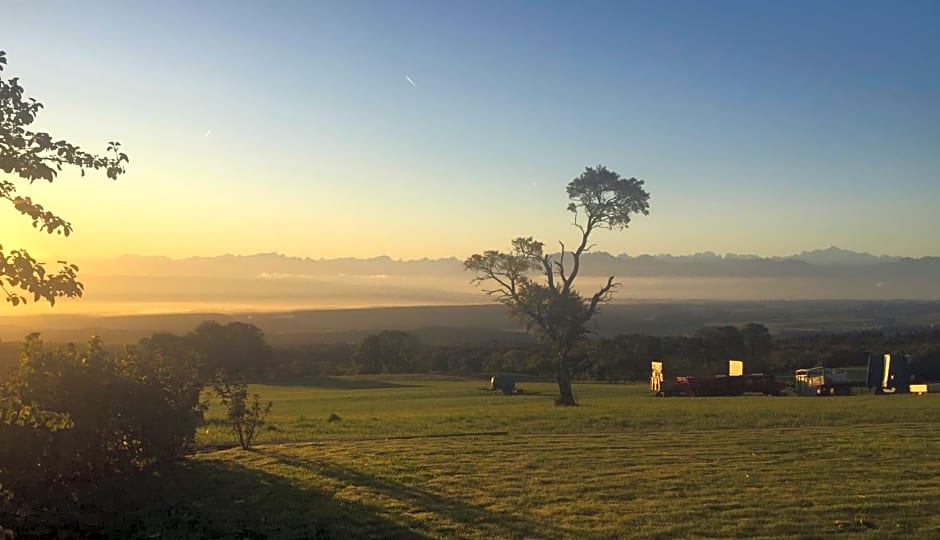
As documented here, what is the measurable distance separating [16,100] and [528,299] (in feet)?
105

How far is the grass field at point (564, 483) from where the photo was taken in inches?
453

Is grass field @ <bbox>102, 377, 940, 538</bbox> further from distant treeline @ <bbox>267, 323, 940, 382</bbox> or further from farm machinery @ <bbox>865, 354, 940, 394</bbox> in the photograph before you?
distant treeline @ <bbox>267, 323, 940, 382</bbox>

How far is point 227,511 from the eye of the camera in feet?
42.9

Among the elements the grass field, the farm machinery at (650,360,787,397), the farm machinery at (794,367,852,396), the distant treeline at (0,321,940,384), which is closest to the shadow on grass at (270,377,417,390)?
the distant treeline at (0,321,940,384)

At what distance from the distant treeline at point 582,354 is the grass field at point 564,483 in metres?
48.5

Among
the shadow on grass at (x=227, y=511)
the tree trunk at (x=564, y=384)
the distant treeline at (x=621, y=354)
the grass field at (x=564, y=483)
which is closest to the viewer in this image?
the grass field at (x=564, y=483)

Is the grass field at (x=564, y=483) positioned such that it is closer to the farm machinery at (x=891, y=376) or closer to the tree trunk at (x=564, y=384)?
the tree trunk at (x=564, y=384)

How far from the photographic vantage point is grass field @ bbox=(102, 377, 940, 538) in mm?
11500

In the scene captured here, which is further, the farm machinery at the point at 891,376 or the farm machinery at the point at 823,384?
the farm machinery at the point at 891,376

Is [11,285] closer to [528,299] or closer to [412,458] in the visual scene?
[412,458]

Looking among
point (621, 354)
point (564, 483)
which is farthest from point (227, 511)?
point (621, 354)

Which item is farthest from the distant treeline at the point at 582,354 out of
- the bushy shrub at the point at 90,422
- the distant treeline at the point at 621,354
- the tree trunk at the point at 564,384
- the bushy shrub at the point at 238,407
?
the bushy shrub at the point at 90,422

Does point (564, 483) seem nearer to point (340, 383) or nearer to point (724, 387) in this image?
point (724, 387)

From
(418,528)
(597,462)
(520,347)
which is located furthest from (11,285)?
(520,347)
